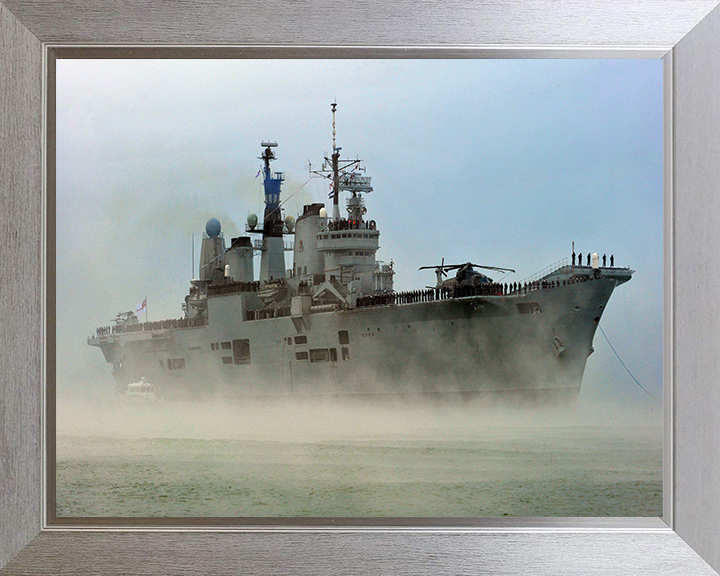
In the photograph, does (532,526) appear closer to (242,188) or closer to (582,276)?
(582,276)

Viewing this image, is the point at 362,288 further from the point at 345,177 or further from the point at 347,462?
the point at 347,462

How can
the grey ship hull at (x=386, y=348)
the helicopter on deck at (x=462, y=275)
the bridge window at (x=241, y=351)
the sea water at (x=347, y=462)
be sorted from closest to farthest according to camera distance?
the sea water at (x=347, y=462) → the grey ship hull at (x=386, y=348) → the helicopter on deck at (x=462, y=275) → the bridge window at (x=241, y=351)

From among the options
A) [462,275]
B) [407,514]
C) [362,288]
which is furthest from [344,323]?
[407,514]

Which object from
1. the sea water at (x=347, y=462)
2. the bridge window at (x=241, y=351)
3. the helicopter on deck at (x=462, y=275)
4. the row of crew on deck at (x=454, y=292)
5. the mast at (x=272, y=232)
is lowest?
the sea water at (x=347, y=462)

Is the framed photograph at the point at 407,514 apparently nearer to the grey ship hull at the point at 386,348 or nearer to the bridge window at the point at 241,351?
the grey ship hull at the point at 386,348

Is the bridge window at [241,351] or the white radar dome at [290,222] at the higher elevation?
the white radar dome at [290,222]

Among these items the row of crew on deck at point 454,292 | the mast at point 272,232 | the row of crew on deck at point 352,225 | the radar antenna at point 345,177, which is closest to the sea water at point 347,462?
the row of crew on deck at point 454,292
